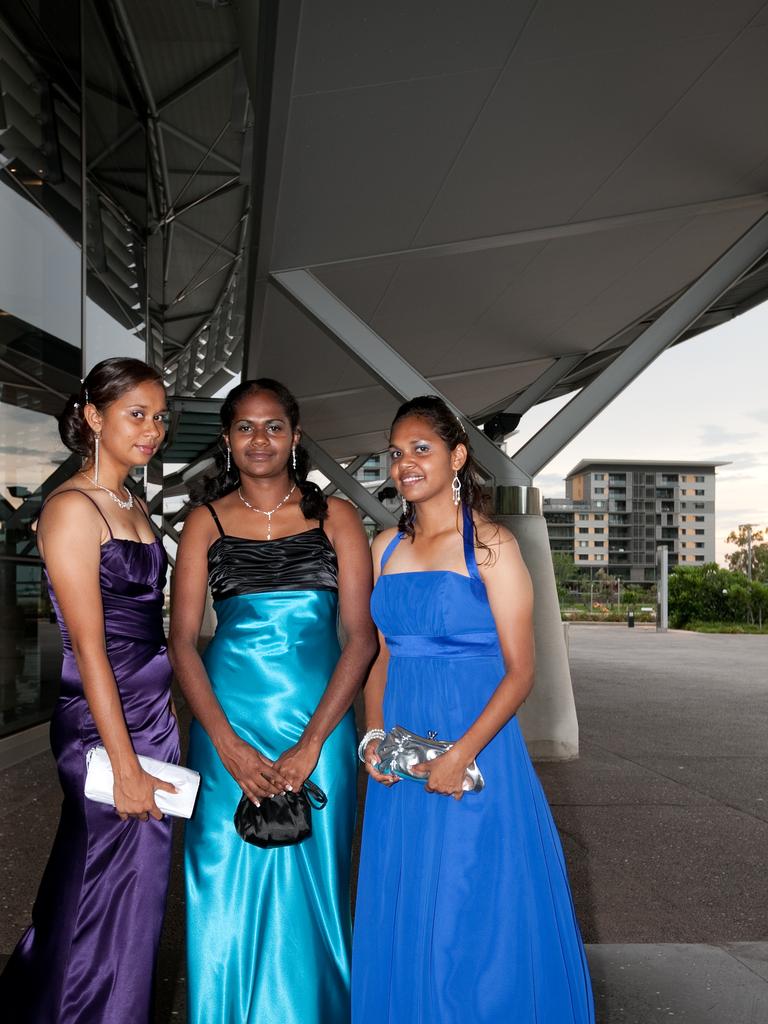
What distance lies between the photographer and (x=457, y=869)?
2.54 metres

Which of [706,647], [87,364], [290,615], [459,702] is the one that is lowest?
[706,647]

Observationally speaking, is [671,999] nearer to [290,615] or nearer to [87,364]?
[290,615]

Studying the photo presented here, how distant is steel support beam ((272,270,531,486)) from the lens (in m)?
8.80

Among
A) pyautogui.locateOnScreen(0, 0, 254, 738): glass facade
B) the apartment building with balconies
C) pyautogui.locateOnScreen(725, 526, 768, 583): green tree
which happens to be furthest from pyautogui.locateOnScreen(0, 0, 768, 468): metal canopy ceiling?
the apartment building with balconies

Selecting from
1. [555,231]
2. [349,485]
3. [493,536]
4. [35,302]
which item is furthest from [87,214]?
[493,536]

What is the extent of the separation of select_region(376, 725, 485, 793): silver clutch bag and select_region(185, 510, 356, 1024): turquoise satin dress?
0.31 metres

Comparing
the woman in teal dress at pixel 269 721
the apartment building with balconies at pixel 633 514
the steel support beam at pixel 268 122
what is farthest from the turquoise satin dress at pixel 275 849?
the apartment building with balconies at pixel 633 514

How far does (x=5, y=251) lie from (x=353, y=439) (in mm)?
20570

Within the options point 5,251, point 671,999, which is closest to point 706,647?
point 5,251

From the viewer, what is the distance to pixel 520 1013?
2.43 meters

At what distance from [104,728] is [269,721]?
0.52 metres

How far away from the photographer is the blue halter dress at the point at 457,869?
2.46 metres

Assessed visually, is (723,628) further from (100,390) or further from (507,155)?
(100,390)

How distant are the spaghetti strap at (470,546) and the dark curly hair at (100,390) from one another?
0.95m
